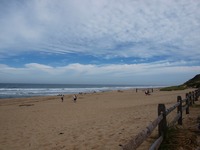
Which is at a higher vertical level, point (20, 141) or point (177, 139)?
point (177, 139)

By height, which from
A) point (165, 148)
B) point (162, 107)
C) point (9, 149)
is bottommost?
point (9, 149)

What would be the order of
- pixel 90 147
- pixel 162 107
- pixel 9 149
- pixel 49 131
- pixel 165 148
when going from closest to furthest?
pixel 165 148 → pixel 162 107 → pixel 90 147 → pixel 9 149 → pixel 49 131

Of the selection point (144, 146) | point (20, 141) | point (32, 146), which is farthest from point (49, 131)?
point (144, 146)

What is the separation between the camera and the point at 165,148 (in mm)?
6508

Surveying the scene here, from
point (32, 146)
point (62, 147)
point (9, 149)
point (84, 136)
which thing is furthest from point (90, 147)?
point (9, 149)

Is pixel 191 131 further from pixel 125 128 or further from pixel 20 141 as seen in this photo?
pixel 20 141

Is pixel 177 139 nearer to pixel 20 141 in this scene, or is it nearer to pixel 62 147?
pixel 62 147

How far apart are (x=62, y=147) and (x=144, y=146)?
285cm

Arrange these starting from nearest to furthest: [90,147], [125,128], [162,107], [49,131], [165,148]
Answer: [165,148] → [162,107] → [90,147] → [125,128] → [49,131]

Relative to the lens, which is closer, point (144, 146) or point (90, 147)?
point (144, 146)

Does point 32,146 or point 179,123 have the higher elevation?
point 179,123

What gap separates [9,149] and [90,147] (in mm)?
3082

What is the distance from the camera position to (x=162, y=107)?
6.99m

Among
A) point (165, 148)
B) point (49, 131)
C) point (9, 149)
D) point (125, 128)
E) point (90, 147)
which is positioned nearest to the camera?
point (165, 148)
